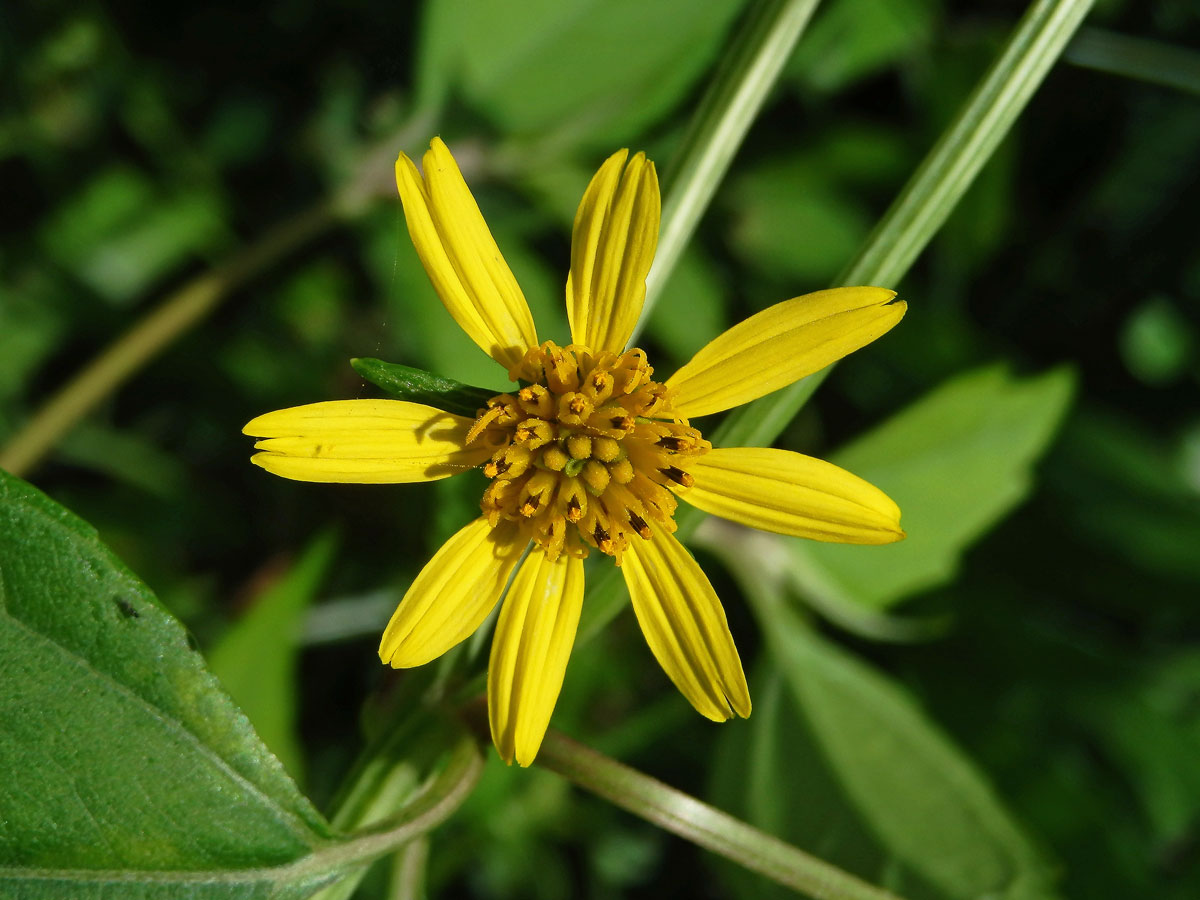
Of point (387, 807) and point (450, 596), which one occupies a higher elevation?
point (450, 596)

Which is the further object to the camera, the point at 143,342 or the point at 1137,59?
the point at 143,342

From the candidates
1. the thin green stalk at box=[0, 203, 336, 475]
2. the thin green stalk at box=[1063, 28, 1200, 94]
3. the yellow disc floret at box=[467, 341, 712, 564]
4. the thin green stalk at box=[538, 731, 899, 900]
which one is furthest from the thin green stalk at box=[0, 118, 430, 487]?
the thin green stalk at box=[538, 731, 899, 900]

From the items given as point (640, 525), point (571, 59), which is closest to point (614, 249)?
point (640, 525)

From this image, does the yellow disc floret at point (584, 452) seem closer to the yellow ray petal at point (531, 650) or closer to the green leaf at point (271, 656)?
the yellow ray petal at point (531, 650)

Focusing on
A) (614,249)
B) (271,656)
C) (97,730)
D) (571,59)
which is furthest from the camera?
(571,59)

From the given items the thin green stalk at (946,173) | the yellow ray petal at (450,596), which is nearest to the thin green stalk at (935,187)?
the thin green stalk at (946,173)

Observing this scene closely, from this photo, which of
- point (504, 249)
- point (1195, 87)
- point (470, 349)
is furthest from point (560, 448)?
point (1195, 87)

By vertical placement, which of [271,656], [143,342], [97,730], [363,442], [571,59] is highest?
[571,59]

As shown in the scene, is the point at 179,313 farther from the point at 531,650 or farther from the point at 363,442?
the point at 531,650
